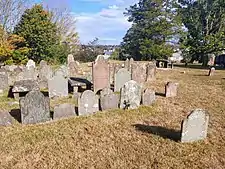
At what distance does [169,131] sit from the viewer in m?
6.35

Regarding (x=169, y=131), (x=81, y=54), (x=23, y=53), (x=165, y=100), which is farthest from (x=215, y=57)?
(x=169, y=131)

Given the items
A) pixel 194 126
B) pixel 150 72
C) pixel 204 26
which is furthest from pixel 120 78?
pixel 204 26

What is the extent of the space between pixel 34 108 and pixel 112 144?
278 centimetres

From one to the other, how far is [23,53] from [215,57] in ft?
92.8

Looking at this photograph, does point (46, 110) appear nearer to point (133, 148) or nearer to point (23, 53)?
point (133, 148)

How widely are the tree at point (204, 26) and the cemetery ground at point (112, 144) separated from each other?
29.0m

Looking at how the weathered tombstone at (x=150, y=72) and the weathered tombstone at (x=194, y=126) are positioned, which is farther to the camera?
the weathered tombstone at (x=150, y=72)

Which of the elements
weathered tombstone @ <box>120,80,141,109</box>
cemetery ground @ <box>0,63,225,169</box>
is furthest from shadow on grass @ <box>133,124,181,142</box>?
weathered tombstone @ <box>120,80,141,109</box>

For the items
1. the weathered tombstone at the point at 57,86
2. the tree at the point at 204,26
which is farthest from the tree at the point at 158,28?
the weathered tombstone at the point at 57,86

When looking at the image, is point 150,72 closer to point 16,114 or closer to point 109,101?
point 109,101

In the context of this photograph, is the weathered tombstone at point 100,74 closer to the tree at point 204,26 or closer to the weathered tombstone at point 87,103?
the weathered tombstone at point 87,103

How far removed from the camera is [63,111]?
289 inches

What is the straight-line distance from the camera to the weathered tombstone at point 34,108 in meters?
6.79

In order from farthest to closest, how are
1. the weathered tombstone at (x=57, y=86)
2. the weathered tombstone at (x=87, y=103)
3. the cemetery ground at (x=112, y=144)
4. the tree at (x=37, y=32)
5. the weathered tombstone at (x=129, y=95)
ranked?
the tree at (x=37, y=32) → the weathered tombstone at (x=57, y=86) → the weathered tombstone at (x=129, y=95) → the weathered tombstone at (x=87, y=103) → the cemetery ground at (x=112, y=144)
